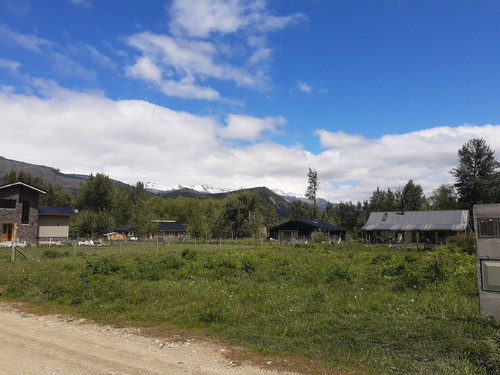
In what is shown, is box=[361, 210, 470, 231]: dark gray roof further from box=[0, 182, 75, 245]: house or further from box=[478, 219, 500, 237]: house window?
box=[0, 182, 75, 245]: house

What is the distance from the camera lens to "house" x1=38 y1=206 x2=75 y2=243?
5269 centimetres

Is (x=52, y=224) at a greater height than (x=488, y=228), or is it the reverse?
(x=488, y=228)

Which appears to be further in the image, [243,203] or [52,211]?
[243,203]

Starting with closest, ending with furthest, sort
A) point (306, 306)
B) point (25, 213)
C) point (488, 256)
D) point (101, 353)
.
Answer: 1. point (101, 353)
2. point (488, 256)
3. point (306, 306)
4. point (25, 213)

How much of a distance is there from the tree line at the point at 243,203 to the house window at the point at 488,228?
55044mm

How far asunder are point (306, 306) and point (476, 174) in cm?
8663

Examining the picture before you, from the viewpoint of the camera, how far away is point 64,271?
1770 centimetres

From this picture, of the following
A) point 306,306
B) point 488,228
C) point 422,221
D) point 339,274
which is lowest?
point 306,306

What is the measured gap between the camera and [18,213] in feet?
154

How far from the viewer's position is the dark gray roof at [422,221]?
58.1 metres

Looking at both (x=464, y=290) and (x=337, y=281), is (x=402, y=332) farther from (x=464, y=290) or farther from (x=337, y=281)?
(x=337, y=281)

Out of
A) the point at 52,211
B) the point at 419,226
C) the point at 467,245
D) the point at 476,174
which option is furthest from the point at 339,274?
the point at 476,174

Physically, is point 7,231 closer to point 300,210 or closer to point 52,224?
point 52,224

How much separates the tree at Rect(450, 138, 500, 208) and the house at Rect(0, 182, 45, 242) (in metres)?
84.3
